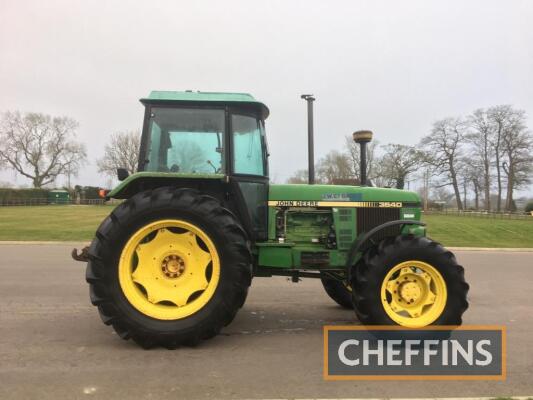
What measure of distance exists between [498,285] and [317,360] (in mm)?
5059

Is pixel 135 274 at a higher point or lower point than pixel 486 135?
lower

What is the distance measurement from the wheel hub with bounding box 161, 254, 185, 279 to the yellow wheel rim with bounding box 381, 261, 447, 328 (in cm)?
192

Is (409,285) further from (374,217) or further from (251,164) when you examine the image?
(251,164)

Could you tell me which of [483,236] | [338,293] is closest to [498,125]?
[483,236]

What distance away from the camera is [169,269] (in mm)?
3902

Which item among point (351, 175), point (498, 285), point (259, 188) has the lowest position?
point (498, 285)

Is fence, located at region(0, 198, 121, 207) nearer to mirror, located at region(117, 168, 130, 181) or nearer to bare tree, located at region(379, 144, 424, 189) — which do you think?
bare tree, located at region(379, 144, 424, 189)

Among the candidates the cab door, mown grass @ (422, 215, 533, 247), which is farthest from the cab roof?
mown grass @ (422, 215, 533, 247)

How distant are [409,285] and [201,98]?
2.72 metres

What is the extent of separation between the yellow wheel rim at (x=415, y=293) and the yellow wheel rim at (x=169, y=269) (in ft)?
5.51

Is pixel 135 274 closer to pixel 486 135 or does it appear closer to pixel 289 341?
pixel 289 341

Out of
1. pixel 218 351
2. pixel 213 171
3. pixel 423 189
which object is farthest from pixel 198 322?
pixel 423 189

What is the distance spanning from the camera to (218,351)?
12.0 feet

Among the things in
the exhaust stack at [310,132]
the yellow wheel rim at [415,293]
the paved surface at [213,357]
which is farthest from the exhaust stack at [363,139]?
the paved surface at [213,357]
